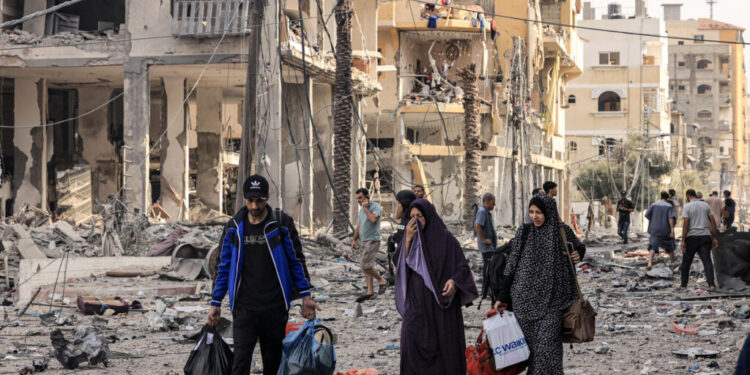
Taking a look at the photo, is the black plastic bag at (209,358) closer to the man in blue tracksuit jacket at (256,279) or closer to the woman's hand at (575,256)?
the man in blue tracksuit jacket at (256,279)

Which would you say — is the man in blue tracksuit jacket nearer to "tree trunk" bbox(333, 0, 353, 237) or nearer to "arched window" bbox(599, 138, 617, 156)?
"tree trunk" bbox(333, 0, 353, 237)

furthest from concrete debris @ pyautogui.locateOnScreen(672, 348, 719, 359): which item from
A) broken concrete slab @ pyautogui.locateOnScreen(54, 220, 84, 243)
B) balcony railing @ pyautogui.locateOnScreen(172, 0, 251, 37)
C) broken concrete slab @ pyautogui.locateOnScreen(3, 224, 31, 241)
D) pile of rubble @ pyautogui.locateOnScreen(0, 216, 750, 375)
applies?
balcony railing @ pyautogui.locateOnScreen(172, 0, 251, 37)

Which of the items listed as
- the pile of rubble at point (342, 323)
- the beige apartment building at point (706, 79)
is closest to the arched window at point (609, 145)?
the beige apartment building at point (706, 79)

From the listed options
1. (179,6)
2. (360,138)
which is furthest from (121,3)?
(360,138)

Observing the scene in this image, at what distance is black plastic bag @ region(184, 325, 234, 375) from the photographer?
591 centimetres

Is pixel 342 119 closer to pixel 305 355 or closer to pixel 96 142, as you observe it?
pixel 96 142

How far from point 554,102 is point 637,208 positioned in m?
9.36

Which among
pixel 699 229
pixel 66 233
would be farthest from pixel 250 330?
pixel 66 233

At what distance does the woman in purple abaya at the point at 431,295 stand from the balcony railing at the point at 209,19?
17934mm

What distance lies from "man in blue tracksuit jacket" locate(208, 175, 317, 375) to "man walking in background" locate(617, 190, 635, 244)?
21.6 meters

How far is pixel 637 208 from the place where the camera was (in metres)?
58.6

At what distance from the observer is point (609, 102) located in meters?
68.9

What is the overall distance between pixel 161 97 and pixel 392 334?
21098 millimetres

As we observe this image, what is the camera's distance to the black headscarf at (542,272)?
6441 mm
